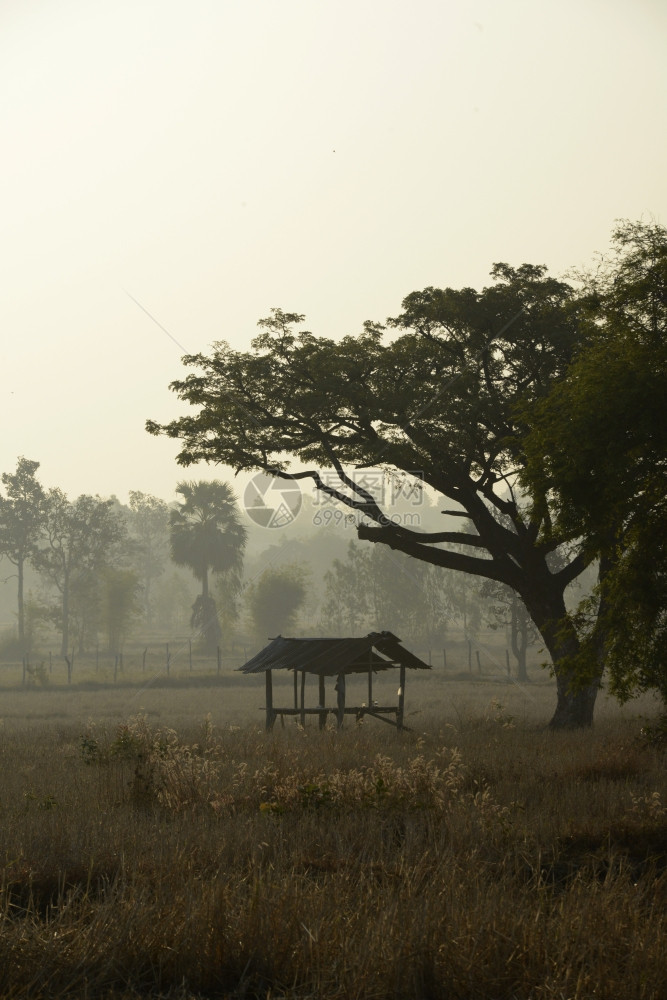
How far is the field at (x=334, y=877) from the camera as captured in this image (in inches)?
226

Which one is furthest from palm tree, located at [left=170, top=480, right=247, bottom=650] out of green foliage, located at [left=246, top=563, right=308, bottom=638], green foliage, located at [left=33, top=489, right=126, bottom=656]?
green foliage, located at [left=33, top=489, right=126, bottom=656]

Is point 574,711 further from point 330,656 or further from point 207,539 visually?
point 207,539

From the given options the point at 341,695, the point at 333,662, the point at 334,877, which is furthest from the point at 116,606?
the point at 334,877

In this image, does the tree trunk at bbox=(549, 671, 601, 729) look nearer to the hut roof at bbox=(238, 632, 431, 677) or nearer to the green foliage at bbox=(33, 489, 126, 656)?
the hut roof at bbox=(238, 632, 431, 677)

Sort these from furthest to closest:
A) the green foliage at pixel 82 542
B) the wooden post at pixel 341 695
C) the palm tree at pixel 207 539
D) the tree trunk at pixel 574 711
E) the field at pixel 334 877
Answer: the green foliage at pixel 82 542 → the palm tree at pixel 207 539 → the wooden post at pixel 341 695 → the tree trunk at pixel 574 711 → the field at pixel 334 877

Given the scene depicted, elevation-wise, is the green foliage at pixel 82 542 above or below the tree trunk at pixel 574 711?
above

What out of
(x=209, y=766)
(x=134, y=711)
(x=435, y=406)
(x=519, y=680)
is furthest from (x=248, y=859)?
(x=519, y=680)

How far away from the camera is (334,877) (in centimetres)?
740

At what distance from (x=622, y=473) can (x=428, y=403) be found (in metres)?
11.6

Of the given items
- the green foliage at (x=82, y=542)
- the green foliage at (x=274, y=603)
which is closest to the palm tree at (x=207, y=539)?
the green foliage at (x=274, y=603)

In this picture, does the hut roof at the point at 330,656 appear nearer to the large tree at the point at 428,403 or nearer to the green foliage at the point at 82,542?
the large tree at the point at 428,403

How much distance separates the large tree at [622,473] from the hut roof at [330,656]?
393 inches

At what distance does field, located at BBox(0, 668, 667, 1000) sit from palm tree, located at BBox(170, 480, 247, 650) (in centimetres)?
7003

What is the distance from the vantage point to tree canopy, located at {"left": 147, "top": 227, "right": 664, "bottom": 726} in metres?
24.5
